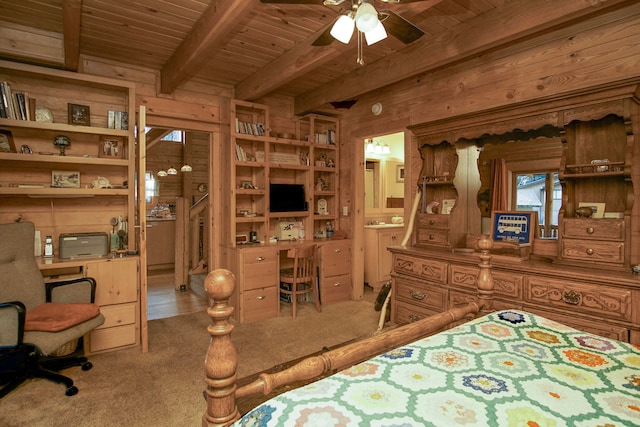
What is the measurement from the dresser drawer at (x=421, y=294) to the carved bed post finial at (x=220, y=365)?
2.24 meters

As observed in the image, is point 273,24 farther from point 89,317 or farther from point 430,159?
point 89,317

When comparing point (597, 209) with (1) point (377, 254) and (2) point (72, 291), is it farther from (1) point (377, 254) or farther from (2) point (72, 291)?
(2) point (72, 291)

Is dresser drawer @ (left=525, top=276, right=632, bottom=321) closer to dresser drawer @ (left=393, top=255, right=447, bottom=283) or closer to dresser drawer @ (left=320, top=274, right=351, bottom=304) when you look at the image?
dresser drawer @ (left=393, top=255, right=447, bottom=283)

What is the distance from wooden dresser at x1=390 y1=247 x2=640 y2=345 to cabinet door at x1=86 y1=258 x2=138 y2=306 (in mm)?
2353

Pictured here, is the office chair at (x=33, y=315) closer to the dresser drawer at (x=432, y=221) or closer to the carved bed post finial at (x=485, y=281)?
the carved bed post finial at (x=485, y=281)

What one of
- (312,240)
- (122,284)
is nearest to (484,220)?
(312,240)

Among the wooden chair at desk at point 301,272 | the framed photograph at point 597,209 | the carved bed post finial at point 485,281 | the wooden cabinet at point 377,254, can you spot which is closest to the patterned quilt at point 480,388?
the carved bed post finial at point 485,281

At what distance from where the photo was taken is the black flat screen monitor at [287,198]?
4262 millimetres

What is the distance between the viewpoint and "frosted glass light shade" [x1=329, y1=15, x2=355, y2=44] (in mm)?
1854

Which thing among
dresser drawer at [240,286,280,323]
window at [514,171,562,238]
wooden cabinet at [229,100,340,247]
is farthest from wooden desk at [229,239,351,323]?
window at [514,171,562,238]

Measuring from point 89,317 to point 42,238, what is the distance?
1.20m

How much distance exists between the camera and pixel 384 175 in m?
5.89

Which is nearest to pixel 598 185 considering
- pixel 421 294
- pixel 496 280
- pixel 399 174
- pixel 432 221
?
pixel 496 280

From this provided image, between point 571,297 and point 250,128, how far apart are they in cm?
346
